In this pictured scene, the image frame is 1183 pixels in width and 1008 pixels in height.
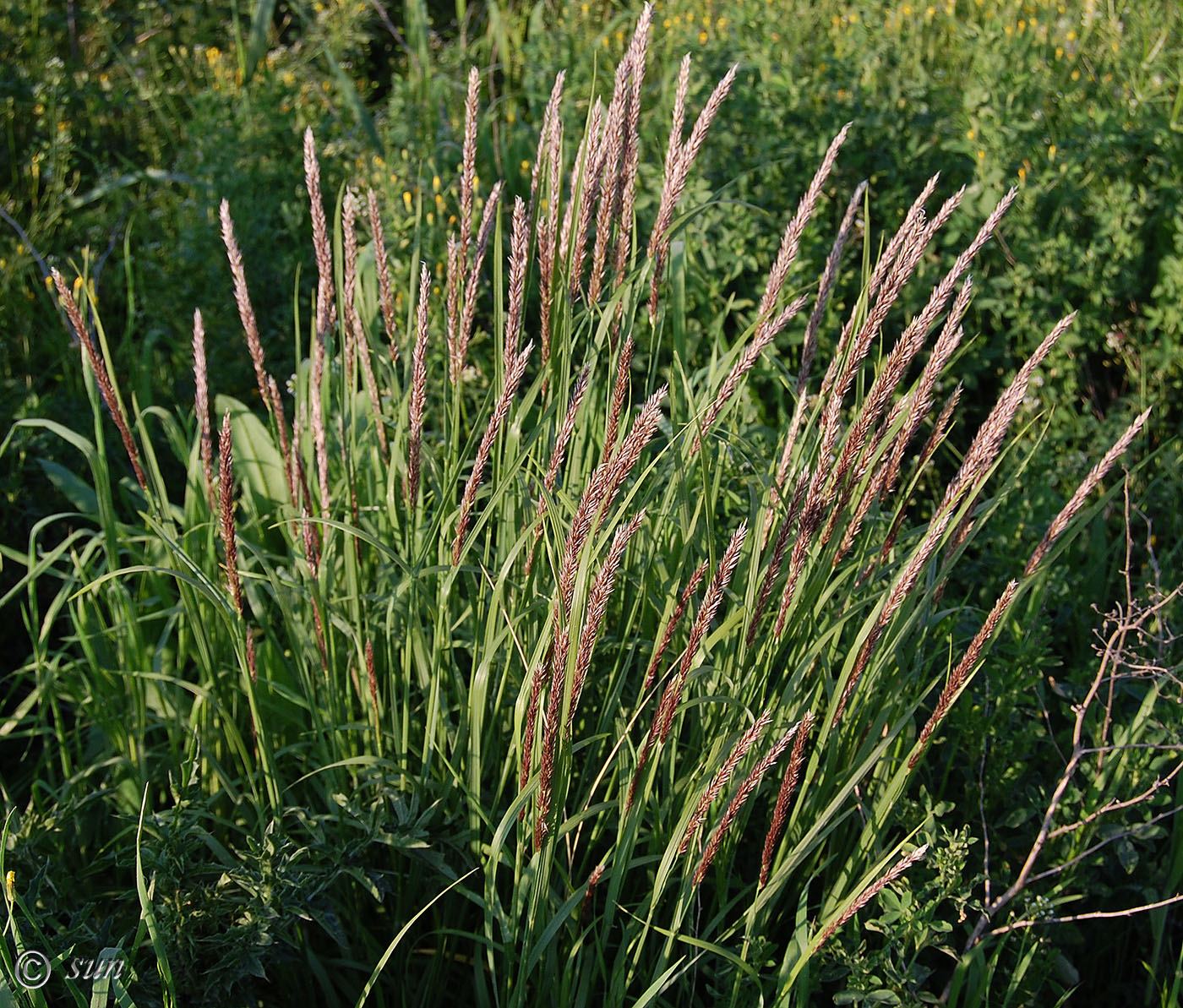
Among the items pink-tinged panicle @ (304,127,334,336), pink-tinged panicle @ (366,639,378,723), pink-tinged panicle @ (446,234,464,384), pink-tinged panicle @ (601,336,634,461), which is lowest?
pink-tinged panicle @ (366,639,378,723)

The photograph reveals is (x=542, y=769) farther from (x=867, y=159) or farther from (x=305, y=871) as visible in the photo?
(x=867, y=159)

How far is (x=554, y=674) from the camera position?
1106 mm

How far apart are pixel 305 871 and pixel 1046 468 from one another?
1.77 m

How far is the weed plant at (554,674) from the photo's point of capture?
1.23 meters

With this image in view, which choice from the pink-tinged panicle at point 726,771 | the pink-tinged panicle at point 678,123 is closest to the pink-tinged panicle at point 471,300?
the pink-tinged panicle at point 678,123

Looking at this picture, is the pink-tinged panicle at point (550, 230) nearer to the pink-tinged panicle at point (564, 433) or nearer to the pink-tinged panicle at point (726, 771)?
the pink-tinged panicle at point (564, 433)

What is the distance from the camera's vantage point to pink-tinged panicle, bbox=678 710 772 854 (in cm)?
107

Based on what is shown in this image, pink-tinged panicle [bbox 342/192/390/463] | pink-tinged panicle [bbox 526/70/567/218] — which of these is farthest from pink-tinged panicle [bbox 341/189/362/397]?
pink-tinged panicle [bbox 526/70/567/218]

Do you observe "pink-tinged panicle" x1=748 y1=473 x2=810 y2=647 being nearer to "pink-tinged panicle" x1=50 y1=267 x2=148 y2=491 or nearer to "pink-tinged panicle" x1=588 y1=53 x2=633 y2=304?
"pink-tinged panicle" x1=588 y1=53 x2=633 y2=304

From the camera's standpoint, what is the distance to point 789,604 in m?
1.30

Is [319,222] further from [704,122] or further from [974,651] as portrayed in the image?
[974,651]

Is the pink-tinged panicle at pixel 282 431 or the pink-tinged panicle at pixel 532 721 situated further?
the pink-tinged panicle at pixel 282 431

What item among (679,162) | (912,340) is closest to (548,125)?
(679,162)

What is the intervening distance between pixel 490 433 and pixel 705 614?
0.30 meters
